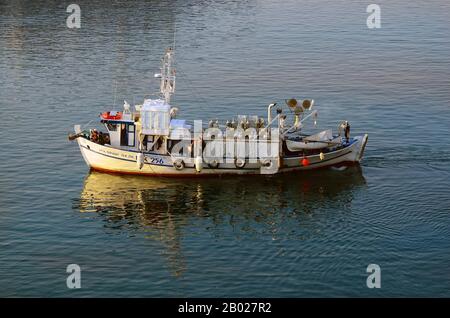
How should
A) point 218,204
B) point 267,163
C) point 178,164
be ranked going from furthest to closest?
1. point 267,163
2. point 178,164
3. point 218,204

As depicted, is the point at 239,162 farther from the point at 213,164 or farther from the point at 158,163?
the point at 158,163

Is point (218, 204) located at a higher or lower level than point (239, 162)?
lower

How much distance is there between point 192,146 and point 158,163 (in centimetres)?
383

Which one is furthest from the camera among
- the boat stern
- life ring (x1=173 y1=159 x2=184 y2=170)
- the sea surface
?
the boat stern

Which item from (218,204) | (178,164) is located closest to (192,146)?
(178,164)

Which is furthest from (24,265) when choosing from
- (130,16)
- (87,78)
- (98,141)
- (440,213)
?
(130,16)

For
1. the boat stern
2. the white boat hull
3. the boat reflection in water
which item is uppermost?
the boat stern

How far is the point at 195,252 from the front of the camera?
76.1 metres

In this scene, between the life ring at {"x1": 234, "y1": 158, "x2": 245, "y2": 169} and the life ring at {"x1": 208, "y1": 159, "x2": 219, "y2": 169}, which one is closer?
the life ring at {"x1": 208, "y1": 159, "x2": 219, "y2": 169}

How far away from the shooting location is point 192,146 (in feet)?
298

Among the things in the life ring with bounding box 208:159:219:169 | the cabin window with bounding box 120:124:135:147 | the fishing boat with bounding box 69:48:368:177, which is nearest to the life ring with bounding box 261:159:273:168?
the fishing boat with bounding box 69:48:368:177

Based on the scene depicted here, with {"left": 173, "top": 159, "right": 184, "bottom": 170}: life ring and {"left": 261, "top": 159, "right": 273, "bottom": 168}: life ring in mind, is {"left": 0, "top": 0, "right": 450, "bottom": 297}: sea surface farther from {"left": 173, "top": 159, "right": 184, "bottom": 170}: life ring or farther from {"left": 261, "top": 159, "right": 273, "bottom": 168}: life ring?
{"left": 261, "top": 159, "right": 273, "bottom": 168}: life ring

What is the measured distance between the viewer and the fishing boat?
9031 cm

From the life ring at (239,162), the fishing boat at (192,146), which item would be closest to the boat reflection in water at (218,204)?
the fishing boat at (192,146)
